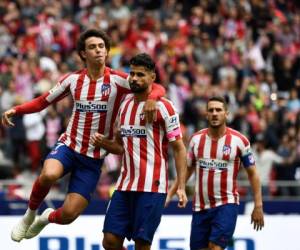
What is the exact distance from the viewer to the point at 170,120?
539 inches

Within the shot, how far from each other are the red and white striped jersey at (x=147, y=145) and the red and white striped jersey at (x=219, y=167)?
1273 millimetres

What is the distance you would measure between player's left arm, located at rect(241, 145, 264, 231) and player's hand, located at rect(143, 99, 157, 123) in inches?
68.4

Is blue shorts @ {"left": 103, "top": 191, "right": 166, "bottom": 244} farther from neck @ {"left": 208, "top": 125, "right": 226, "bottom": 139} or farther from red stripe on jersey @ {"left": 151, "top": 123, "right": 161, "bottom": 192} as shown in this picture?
neck @ {"left": 208, "top": 125, "right": 226, "bottom": 139}

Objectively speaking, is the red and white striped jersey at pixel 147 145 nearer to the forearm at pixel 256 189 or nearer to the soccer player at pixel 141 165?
the soccer player at pixel 141 165

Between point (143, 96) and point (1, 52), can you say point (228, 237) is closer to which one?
point (143, 96)

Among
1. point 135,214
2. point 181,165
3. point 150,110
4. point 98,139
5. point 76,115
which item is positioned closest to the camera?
point 150,110

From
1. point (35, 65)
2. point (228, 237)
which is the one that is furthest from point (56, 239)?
point (35, 65)

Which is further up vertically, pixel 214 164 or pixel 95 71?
pixel 95 71

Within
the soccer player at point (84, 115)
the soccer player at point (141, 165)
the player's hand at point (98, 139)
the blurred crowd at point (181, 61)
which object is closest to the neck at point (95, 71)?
the soccer player at point (84, 115)

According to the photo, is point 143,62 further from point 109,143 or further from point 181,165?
point 181,165

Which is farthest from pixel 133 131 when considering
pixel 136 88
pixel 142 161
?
pixel 136 88

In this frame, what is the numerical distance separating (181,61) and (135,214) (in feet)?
37.5

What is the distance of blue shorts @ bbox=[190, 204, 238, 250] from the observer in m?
14.8

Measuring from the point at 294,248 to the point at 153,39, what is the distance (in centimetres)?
950
